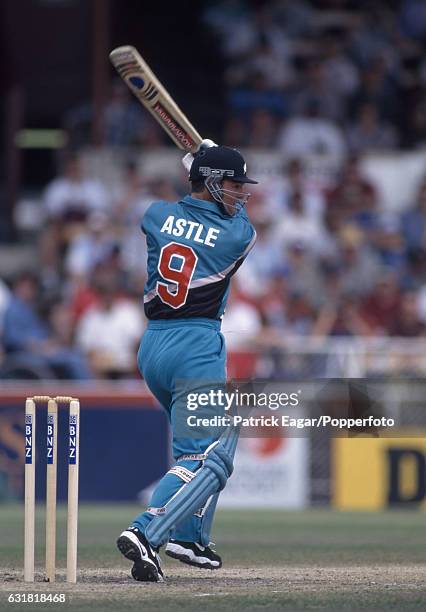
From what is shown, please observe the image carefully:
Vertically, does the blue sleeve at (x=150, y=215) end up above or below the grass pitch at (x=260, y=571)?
above

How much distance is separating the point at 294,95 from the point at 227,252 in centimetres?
1103

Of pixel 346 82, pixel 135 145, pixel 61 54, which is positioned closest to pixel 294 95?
pixel 346 82

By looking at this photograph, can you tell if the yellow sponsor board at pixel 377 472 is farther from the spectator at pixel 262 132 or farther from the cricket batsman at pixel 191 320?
the cricket batsman at pixel 191 320

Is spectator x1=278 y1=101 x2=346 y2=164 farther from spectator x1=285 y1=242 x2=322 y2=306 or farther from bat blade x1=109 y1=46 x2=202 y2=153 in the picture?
bat blade x1=109 y1=46 x2=202 y2=153

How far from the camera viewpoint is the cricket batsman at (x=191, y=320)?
6.71 meters

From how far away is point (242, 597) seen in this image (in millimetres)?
6340

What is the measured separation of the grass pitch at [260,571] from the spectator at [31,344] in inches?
107

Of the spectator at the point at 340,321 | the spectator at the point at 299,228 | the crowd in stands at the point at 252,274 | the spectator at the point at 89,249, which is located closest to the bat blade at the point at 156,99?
the crowd in stands at the point at 252,274

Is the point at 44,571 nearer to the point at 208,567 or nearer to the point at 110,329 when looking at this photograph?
the point at 208,567

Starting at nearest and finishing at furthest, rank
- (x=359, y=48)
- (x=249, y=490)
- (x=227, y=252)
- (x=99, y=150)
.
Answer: (x=227, y=252)
(x=249, y=490)
(x=99, y=150)
(x=359, y=48)

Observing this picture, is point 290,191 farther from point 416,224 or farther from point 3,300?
point 3,300

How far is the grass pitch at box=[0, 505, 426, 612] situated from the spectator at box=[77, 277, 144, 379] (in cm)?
312

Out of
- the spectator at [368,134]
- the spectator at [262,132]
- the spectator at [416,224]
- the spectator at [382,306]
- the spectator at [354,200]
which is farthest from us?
the spectator at [368,134]

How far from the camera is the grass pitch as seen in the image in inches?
242
